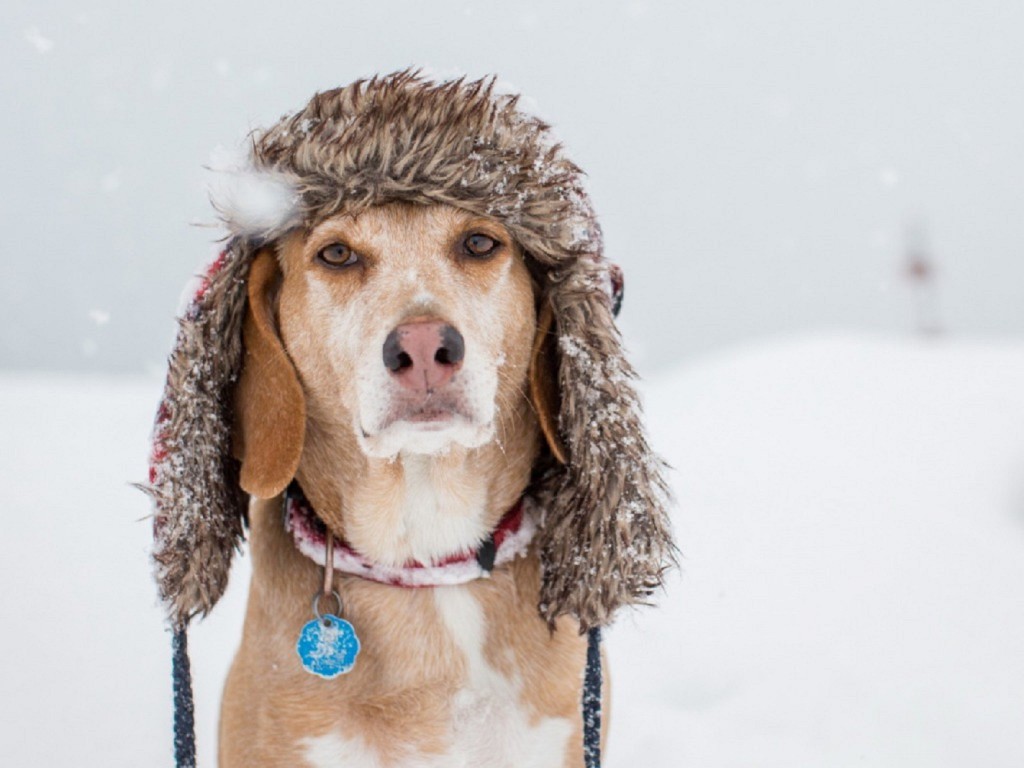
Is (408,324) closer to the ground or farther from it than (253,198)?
closer to the ground

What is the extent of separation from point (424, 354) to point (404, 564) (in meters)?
0.78

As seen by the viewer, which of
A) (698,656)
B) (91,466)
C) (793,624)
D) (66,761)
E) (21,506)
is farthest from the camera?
(91,466)

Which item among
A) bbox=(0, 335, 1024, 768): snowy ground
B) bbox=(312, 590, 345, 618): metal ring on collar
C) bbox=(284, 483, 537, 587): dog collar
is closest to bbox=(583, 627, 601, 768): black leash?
bbox=(284, 483, 537, 587): dog collar

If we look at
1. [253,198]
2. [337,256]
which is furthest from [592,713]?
[253,198]

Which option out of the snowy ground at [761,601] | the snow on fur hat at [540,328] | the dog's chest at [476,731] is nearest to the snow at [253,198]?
the snow on fur hat at [540,328]

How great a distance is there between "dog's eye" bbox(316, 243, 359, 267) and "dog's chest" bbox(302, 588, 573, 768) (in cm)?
102

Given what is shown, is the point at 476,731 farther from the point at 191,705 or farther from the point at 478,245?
the point at 478,245

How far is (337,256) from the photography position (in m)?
2.67

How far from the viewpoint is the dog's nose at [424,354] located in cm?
228

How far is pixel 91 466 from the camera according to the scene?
8602 mm

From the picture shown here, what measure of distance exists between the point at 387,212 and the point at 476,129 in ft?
1.13

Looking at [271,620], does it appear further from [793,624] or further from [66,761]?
[793,624]

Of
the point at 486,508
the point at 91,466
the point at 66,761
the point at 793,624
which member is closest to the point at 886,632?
the point at 793,624

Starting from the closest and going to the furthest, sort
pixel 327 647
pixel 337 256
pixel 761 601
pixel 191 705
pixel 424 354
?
1. pixel 424 354
2. pixel 327 647
3. pixel 337 256
4. pixel 191 705
5. pixel 761 601
